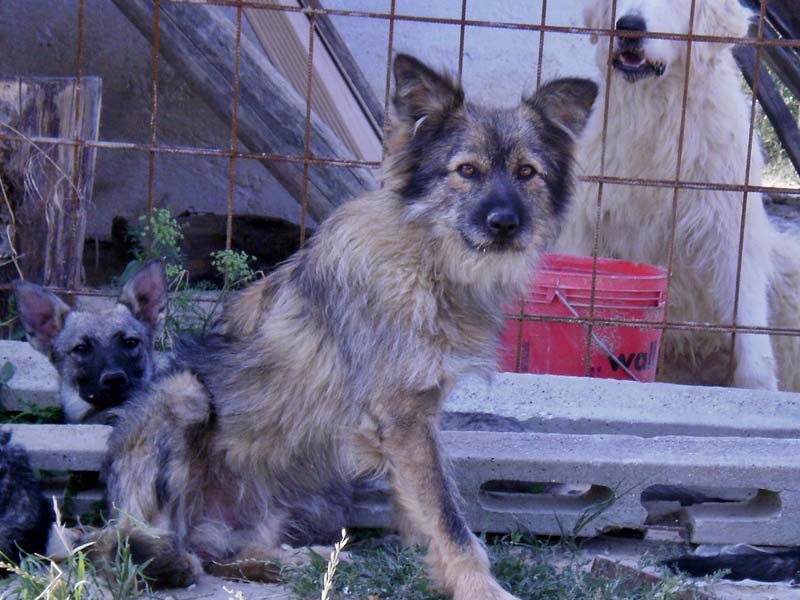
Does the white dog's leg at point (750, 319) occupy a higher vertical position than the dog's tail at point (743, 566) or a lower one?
higher

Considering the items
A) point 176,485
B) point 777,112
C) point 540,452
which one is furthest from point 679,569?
point 777,112

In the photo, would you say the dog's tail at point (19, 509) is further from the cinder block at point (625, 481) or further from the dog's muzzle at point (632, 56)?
the dog's muzzle at point (632, 56)

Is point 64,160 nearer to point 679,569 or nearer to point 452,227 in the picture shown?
point 452,227

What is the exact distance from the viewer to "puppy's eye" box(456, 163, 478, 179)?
12.0ft

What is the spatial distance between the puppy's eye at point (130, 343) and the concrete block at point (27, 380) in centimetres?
35

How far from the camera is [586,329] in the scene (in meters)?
5.95

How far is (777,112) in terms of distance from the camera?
9.17m

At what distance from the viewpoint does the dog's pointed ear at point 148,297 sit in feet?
16.8

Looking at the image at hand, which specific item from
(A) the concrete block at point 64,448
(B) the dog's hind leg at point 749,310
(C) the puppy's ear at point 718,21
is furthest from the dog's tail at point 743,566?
(C) the puppy's ear at point 718,21

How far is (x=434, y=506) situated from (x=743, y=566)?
1.15m

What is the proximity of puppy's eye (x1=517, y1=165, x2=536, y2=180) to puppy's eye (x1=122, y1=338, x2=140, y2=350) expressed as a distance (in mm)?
2193

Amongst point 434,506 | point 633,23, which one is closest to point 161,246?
point 633,23

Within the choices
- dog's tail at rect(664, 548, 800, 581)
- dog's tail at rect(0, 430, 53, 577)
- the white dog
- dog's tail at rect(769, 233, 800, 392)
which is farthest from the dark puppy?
dog's tail at rect(769, 233, 800, 392)

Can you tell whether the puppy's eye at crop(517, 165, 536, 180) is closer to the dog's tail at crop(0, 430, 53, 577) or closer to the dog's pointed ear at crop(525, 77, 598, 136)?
the dog's pointed ear at crop(525, 77, 598, 136)
